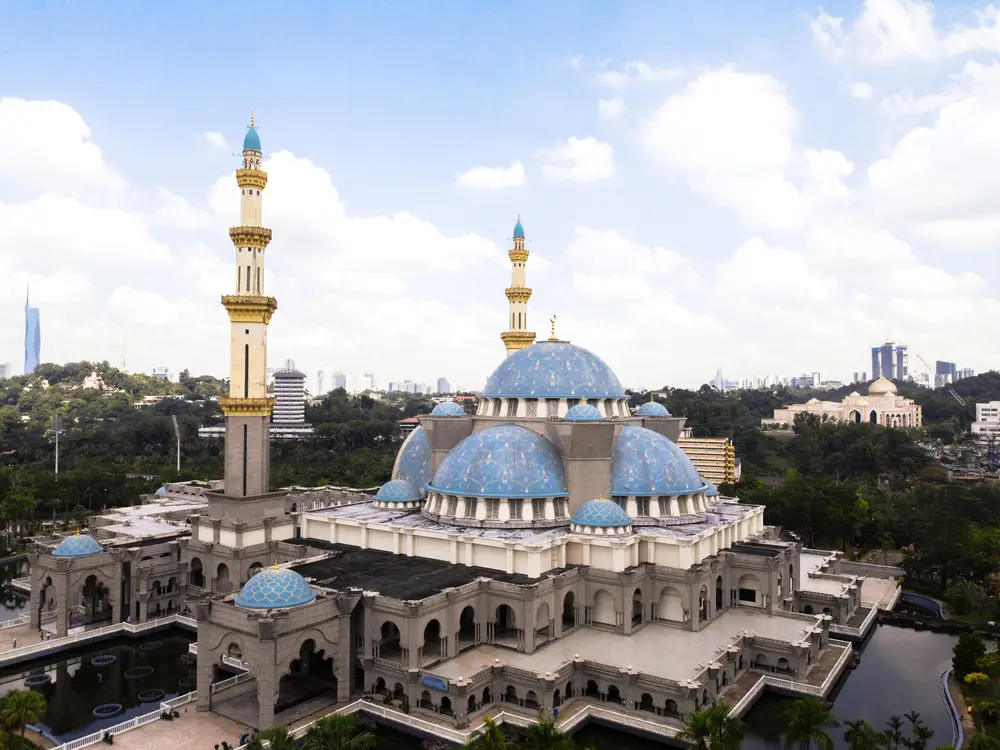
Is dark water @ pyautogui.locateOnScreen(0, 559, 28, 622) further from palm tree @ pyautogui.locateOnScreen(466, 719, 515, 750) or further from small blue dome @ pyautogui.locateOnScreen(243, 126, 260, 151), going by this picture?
palm tree @ pyautogui.locateOnScreen(466, 719, 515, 750)

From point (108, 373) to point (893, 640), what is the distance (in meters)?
167

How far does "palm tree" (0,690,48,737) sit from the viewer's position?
2145 centimetres

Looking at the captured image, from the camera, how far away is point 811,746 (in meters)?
25.5

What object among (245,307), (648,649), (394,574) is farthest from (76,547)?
(648,649)

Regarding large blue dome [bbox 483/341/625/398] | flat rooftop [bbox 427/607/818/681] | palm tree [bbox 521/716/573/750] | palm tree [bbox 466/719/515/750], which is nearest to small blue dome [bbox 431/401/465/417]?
Result: large blue dome [bbox 483/341/625/398]

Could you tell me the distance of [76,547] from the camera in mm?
35125

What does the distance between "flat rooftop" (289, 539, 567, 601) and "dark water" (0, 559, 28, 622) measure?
19.4m

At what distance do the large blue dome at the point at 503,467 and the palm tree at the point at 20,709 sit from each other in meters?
19.1

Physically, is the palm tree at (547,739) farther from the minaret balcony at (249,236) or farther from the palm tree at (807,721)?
the minaret balcony at (249,236)

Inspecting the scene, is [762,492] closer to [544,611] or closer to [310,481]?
[544,611]

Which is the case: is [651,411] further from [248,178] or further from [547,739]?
[547,739]

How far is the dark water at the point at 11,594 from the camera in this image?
40750 mm

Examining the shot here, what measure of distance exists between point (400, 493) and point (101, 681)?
16.9 meters

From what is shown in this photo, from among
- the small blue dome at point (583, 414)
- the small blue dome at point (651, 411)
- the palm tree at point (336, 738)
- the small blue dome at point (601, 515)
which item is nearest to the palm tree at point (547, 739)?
the palm tree at point (336, 738)
